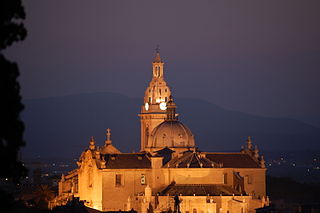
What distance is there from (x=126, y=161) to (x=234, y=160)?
12.0 metres

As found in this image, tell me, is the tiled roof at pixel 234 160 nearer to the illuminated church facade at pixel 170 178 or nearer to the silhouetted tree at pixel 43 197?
the illuminated church facade at pixel 170 178

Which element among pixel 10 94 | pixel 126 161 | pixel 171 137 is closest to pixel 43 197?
pixel 126 161

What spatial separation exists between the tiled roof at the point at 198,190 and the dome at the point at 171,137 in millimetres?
11274

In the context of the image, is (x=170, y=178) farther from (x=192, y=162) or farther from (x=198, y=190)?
(x=198, y=190)

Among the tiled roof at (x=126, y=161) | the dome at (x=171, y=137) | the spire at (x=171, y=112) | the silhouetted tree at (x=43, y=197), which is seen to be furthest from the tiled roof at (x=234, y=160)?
the silhouetted tree at (x=43, y=197)

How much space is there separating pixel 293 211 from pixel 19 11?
77624mm

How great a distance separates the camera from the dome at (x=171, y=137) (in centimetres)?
13000

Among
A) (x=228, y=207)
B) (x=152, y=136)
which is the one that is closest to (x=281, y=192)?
(x=152, y=136)

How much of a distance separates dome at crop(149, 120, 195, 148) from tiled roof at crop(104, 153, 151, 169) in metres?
5.26

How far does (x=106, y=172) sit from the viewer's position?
12256 cm

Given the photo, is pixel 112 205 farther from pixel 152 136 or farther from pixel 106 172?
pixel 152 136

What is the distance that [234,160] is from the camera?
420 feet

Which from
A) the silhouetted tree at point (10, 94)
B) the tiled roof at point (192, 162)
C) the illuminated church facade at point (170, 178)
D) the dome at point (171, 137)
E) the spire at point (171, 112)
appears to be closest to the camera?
the silhouetted tree at point (10, 94)

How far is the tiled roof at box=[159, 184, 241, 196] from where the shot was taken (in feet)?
378
